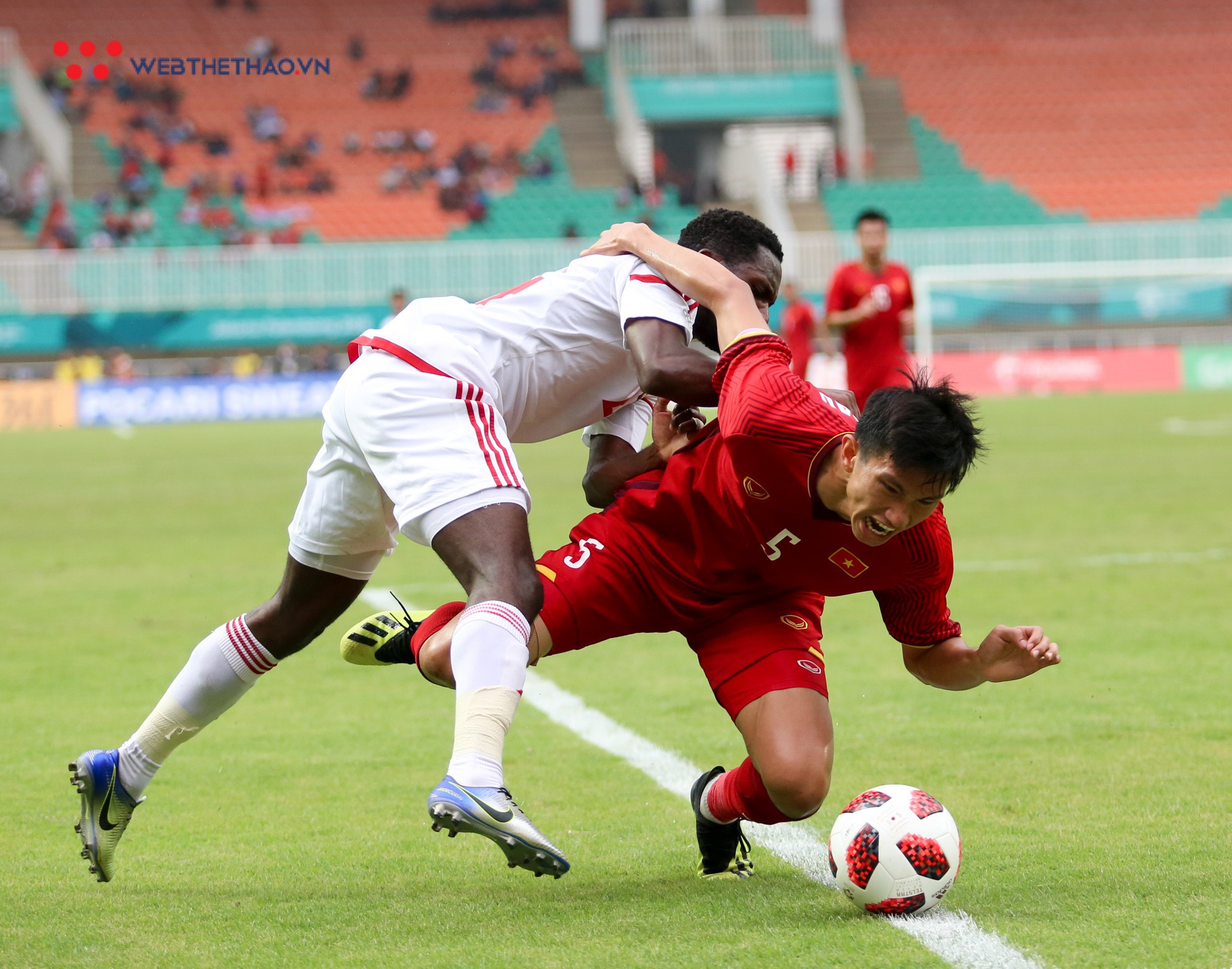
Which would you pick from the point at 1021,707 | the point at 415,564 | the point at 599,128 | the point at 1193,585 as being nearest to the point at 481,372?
the point at 1021,707

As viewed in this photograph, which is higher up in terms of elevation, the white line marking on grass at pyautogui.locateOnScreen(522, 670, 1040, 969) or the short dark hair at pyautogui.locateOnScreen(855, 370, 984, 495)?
the short dark hair at pyautogui.locateOnScreen(855, 370, 984, 495)

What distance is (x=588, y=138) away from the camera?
131ft

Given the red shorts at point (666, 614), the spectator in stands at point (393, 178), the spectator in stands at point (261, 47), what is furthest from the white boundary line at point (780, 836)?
the spectator in stands at point (261, 47)

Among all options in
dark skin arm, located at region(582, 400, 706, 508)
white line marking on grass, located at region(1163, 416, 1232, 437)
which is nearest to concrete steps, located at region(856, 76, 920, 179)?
white line marking on grass, located at region(1163, 416, 1232, 437)

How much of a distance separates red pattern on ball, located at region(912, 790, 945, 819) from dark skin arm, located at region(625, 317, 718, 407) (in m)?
1.06

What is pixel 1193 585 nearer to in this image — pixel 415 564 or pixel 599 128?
pixel 415 564

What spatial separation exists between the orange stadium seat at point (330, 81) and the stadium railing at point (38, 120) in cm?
131

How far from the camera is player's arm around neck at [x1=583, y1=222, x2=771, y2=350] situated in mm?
3613

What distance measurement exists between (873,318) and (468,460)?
31.7ft

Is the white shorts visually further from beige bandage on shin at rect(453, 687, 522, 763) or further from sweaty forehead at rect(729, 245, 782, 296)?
sweaty forehead at rect(729, 245, 782, 296)

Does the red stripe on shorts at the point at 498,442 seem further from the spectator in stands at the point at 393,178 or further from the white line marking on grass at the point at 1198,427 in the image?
the spectator in stands at the point at 393,178

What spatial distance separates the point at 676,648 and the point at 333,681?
63.7 inches

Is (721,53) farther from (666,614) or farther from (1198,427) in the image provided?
(666,614)

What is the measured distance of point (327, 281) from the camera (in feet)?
104
